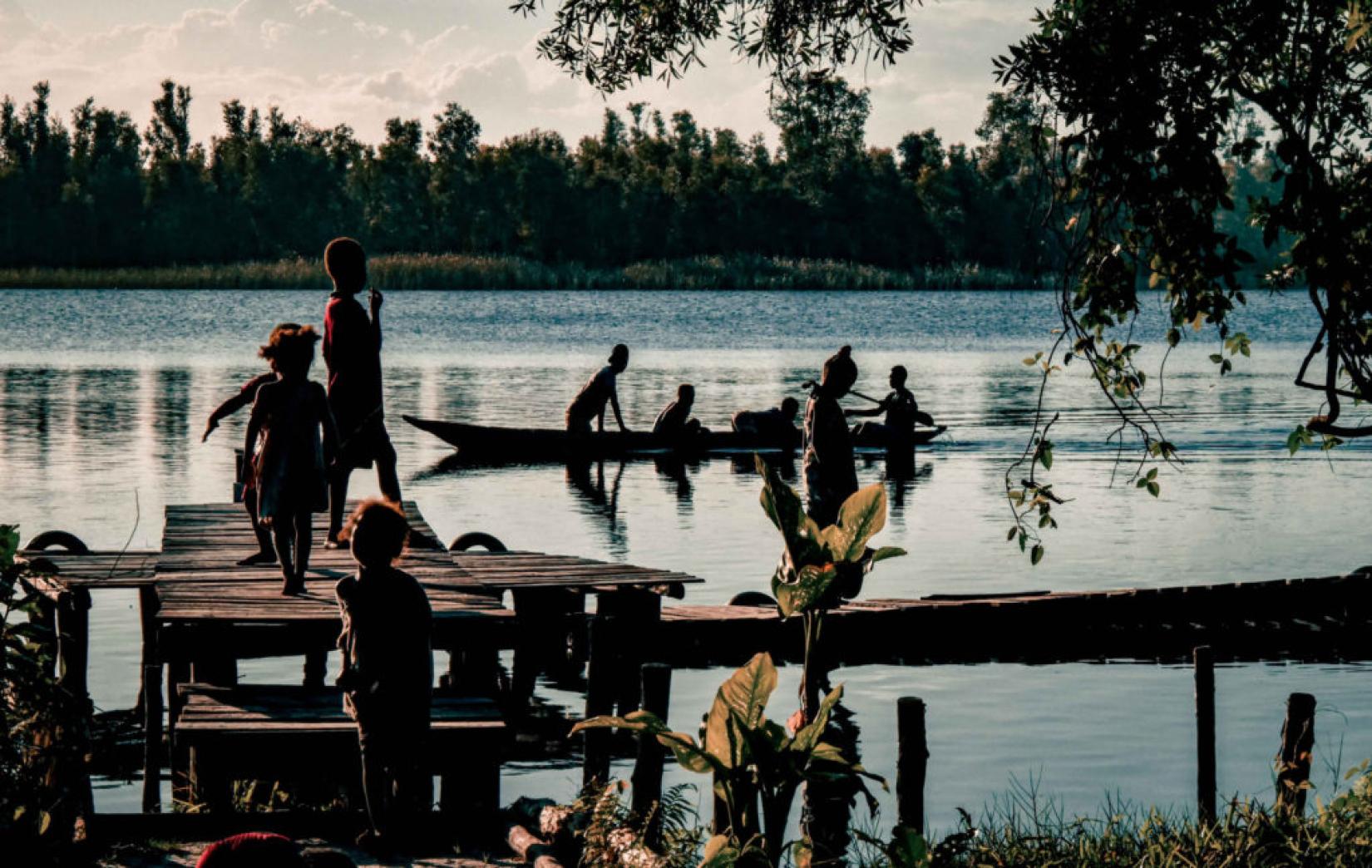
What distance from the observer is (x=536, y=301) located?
105 metres

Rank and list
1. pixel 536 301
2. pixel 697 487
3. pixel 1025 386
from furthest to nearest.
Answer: pixel 536 301 → pixel 1025 386 → pixel 697 487

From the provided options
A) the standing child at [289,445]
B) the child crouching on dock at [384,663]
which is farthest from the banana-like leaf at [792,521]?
the standing child at [289,445]

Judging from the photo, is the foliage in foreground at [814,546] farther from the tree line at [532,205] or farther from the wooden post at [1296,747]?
the tree line at [532,205]

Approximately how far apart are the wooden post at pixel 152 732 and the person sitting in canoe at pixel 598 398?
598 inches

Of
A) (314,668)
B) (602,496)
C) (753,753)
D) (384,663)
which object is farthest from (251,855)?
(602,496)

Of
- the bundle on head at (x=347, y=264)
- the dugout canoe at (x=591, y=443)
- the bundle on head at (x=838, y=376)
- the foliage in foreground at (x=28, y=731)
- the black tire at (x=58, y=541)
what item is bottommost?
the dugout canoe at (x=591, y=443)

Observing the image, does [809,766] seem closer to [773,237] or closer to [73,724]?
[73,724]

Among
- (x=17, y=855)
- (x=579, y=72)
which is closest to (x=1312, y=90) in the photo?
(x=579, y=72)

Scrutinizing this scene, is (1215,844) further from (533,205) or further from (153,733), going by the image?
(533,205)

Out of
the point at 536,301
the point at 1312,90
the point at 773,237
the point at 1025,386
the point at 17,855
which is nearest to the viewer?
the point at 17,855

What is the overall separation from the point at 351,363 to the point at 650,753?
4.74m

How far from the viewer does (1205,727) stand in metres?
10.0

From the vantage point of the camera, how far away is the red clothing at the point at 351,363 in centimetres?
1199

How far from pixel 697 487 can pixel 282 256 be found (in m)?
112
